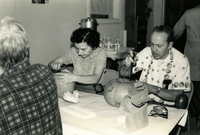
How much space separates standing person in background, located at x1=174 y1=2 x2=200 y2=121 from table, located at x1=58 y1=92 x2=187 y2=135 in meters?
2.21

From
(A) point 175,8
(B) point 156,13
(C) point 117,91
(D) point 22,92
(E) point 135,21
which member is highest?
(A) point 175,8

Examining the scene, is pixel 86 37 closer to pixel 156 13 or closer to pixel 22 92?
pixel 22 92

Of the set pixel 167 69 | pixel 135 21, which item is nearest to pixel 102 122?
pixel 167 69

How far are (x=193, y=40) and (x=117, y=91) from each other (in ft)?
8.30

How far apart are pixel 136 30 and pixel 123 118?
4.64 meters

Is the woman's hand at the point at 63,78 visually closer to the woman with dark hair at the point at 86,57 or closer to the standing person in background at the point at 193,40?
the woman with dark hair at the point at 86,57

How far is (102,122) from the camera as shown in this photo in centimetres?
148

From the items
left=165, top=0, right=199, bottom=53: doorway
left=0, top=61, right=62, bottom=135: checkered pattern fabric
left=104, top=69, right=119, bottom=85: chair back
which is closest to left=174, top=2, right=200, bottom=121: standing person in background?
left=104, top=69, right=119, bottom=85: chair back

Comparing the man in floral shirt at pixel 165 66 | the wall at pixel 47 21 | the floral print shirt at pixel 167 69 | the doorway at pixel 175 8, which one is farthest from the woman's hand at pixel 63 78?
the doorway at pixel 175 8

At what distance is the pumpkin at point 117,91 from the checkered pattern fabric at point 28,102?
58cm

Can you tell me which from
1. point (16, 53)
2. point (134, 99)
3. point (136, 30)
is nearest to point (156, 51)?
point (134, 99)

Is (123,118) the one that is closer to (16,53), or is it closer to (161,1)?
(16,53)

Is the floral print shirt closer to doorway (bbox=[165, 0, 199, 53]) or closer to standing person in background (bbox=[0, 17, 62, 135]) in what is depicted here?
standing person in background (bbox=[0, 17, 62, 135])

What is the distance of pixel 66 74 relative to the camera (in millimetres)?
2035
